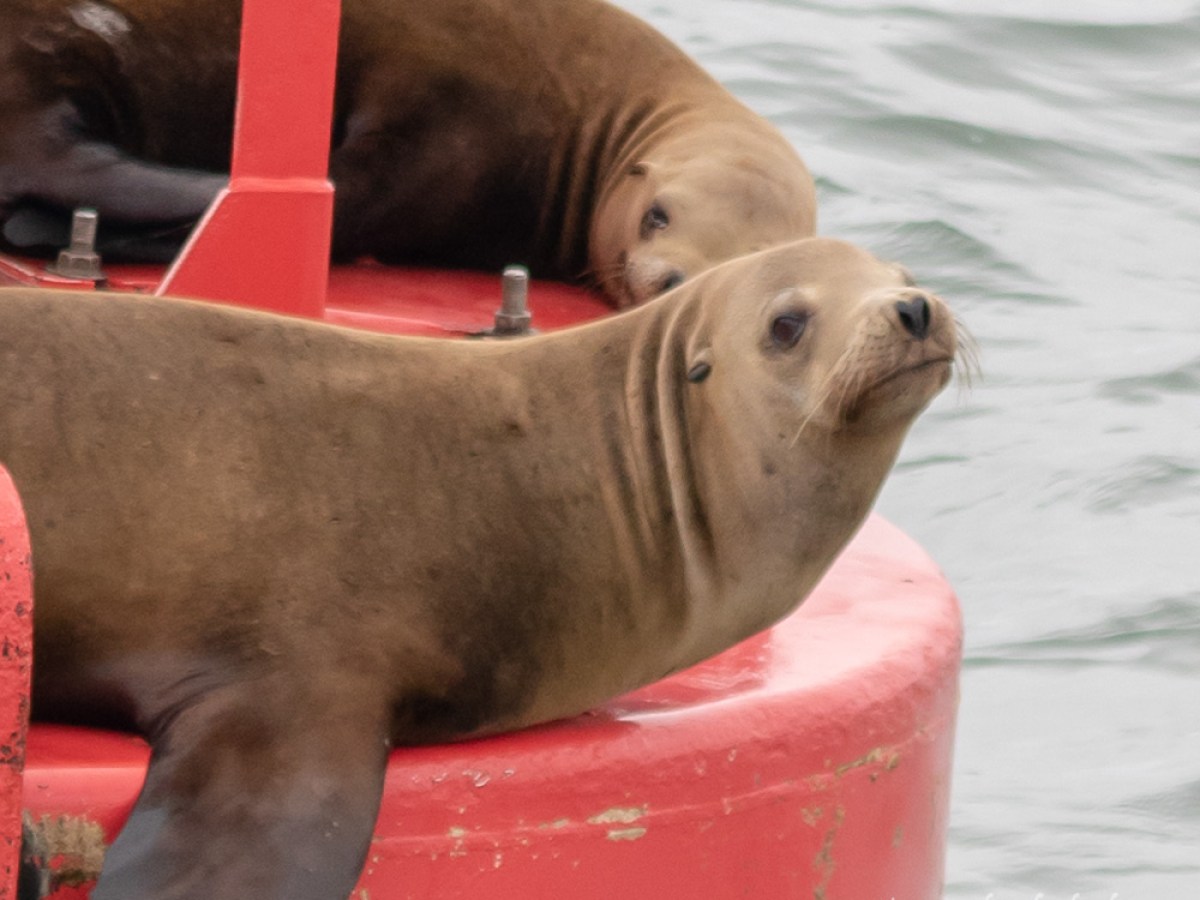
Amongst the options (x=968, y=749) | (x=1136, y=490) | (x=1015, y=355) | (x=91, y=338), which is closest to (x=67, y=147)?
(x=91, y=338)

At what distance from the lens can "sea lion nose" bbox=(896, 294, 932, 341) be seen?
128 inches

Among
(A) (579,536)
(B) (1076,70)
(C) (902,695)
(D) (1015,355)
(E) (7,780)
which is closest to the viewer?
(E) (7,780)

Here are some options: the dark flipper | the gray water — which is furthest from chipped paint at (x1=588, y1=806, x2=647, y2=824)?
the gray water

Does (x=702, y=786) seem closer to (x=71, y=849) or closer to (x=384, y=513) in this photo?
(x=384, y=513)

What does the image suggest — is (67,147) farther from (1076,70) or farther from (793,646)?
(1076,70)

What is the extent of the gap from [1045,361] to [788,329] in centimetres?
650

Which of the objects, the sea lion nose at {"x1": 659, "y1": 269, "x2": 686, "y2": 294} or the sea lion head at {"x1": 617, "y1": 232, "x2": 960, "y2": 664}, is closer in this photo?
the sea lion head at {"x1": 617, "y1": 232, "x2": 960, "y2": 664}

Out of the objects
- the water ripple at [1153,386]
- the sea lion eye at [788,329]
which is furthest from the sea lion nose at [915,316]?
the water ripple at [1153,386]

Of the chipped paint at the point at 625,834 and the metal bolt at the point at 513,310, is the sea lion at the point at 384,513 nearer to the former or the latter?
the chipped paint at the point at 625,834

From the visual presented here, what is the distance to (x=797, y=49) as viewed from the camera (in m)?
13.3

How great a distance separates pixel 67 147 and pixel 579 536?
2.31 m

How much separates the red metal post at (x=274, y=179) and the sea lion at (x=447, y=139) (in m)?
0.99

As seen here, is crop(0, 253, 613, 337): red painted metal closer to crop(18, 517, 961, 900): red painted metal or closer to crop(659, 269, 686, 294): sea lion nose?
crop(659, 269, 686, 294): sea lion nose

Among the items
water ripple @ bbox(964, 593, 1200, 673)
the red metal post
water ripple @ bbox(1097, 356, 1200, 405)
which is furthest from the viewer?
water ripple @ bbox(1097, 356, 1200, 405)
